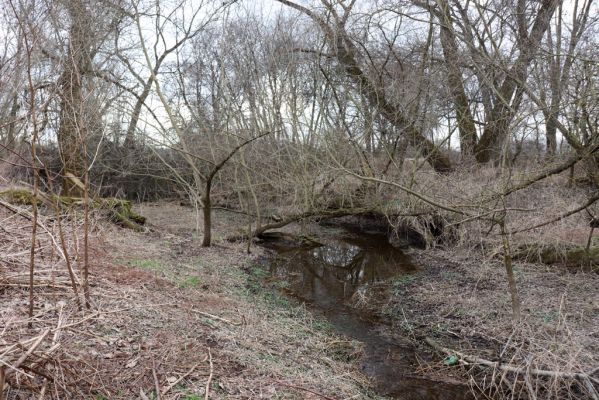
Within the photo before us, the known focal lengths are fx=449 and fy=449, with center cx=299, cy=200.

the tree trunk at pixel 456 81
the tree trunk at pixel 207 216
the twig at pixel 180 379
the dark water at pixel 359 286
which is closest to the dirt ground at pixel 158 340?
the twig at pixel 180 379

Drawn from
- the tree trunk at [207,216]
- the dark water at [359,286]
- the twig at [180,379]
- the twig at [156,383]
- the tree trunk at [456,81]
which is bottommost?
the dark water at [359,286]

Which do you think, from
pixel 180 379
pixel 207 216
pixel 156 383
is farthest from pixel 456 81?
pixel 156 383

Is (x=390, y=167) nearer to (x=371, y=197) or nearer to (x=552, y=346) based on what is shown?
(x=371, y=197)

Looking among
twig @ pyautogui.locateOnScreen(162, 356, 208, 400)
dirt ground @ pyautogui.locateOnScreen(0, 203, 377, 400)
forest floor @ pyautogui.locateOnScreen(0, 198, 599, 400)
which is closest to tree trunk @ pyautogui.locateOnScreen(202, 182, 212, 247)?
forest floor @ pyautogui.locateOnScreen(0, 198, 599, 400)

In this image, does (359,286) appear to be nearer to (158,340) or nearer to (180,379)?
(158,340)

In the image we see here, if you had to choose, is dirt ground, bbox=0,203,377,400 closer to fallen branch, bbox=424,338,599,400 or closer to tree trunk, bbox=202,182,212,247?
fallen branch, bbox=424,338,599,400

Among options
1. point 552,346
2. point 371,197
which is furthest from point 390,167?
point 552,346

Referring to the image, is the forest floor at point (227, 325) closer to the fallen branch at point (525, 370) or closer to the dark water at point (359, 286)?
the fallen branch at point (525, 370)

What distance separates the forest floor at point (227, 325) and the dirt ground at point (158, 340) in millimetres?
17

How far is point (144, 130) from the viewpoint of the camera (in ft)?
41.7

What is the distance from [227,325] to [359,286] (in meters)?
4.80

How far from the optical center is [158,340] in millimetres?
4254

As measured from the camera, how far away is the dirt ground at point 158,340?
309 centimetres

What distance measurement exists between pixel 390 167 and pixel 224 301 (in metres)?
7.56
